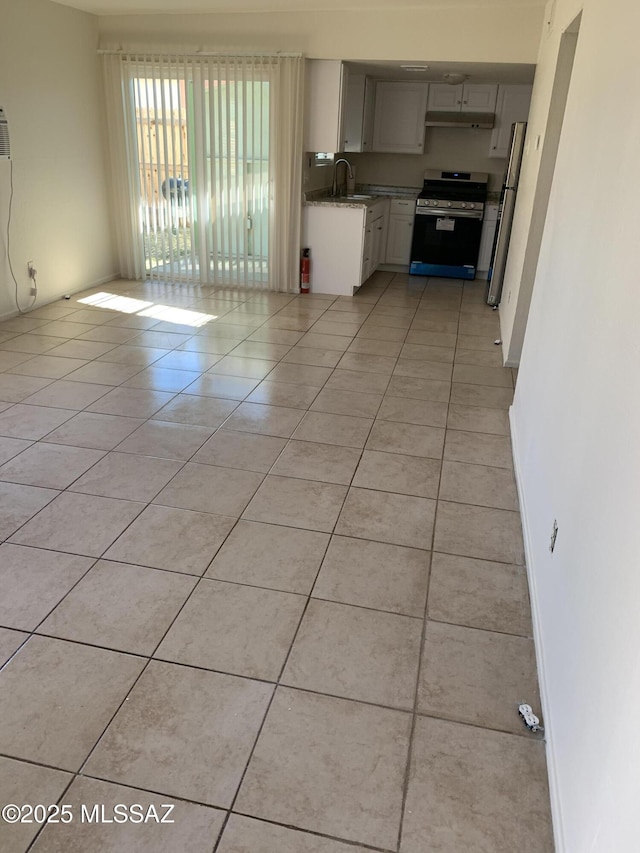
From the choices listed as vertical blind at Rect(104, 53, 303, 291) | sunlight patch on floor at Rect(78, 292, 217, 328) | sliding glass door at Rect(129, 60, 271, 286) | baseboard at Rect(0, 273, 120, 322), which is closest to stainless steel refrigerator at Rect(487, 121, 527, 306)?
vertical blind at Rect(104, 53, 303, 291)

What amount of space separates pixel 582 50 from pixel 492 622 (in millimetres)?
2444

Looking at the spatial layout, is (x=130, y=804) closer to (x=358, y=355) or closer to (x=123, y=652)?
(x=123, y=652)

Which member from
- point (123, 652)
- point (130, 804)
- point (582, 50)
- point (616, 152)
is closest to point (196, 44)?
point (582, 50)

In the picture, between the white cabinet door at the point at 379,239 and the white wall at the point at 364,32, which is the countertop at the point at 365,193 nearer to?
the white cabinet door at the point at 379,239

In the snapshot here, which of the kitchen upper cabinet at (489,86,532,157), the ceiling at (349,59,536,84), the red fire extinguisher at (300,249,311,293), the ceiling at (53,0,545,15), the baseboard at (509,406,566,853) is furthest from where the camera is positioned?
the kitchen upper cabinet at (489,86,532,157)

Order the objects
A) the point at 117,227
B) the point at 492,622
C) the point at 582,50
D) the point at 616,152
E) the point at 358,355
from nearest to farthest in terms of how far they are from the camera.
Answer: the point at 616,152
the point at 492,622
the point at 582,50
the point at 358,355
the point at 117,227

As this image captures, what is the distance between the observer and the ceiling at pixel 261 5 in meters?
4.94

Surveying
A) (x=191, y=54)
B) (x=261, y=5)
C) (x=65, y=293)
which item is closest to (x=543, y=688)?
(x=65, y=293)

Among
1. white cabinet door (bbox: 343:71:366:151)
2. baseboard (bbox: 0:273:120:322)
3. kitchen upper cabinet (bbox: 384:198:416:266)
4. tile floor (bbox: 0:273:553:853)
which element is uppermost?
white cabinet door (bbox: 343:71:366:151)

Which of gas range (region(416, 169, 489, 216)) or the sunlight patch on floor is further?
gas range (region(416, 169, 489, 216))

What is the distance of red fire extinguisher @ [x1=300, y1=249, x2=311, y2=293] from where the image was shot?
6.20 m

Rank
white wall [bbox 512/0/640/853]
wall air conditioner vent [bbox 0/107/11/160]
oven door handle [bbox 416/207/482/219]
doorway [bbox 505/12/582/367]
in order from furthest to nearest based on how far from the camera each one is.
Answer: oven door handle [bbox 416/207/482/219] < wall air conditioner vent [bbox 0/107/11/160] < doorway [bbox 505/12/582/367] < white wall [bbox 512/0/640/853]

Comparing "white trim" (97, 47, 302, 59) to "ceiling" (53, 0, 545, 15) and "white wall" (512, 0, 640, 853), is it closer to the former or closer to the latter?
"ceiling" (53, 0, 545, 15)

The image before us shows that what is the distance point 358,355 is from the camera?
4539 mm
